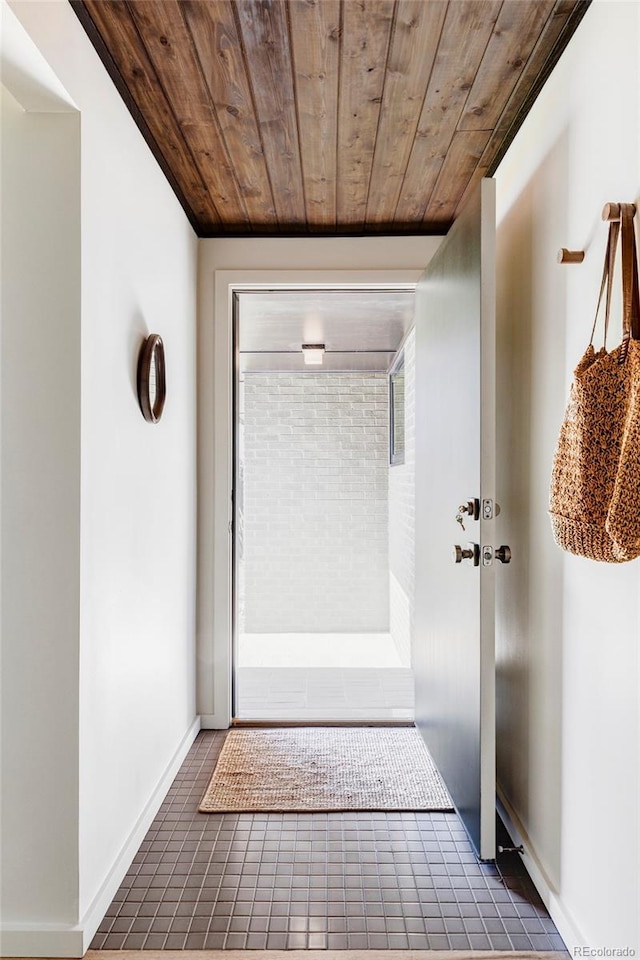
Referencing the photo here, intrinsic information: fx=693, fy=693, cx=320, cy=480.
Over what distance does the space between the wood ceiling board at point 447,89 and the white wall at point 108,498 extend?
Answer: 0.91 meters

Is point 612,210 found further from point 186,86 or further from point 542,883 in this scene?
point 542,883

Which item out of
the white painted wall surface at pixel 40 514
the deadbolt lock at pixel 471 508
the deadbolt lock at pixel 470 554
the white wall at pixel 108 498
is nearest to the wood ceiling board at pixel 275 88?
the white wall at pixel 108 498

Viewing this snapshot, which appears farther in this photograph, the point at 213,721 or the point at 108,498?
the point at 213,721

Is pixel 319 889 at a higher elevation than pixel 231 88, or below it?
below

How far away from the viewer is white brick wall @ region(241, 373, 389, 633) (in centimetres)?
600

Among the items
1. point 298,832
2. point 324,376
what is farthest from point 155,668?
point 324,376

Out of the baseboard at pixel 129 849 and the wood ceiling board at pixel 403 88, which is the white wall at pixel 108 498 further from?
the wood ceiling board at pixel 403 88

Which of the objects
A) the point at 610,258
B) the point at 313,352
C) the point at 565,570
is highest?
the point at 313,352

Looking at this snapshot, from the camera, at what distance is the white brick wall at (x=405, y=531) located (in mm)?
4285

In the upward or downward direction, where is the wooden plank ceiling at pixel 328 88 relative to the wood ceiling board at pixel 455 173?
downward

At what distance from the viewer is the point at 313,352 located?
5141mm

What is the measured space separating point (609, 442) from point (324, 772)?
1888mm

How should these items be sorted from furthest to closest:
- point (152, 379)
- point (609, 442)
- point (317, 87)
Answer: point (152, 379), point (317, 87), point (609, 442)

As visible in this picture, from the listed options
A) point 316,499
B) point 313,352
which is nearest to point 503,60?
point 313,352
